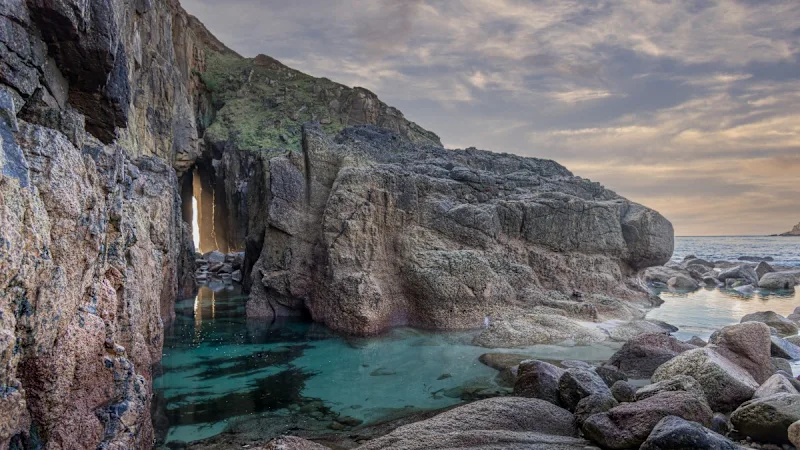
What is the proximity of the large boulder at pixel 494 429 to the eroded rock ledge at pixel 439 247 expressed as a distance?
7453 mm

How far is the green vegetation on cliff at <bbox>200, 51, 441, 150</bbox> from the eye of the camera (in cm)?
5259

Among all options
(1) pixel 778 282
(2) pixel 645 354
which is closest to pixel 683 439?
(2) pixel 645 354

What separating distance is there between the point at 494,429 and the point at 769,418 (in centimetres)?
400

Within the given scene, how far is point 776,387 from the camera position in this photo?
9164 millimetres

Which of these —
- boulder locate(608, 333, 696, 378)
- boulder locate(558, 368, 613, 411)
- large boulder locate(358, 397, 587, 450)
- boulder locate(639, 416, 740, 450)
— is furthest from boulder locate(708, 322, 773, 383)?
boulder locate(639, 416, 740, 450)

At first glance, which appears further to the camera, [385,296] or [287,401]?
[385,296]

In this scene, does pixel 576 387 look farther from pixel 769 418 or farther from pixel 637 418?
pixel 769 418

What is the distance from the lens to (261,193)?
26.6 metres

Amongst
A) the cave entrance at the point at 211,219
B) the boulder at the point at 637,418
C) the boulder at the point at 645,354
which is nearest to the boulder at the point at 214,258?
the cave entrance at the point at 211,219

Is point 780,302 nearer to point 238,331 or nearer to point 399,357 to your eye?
point 399,357

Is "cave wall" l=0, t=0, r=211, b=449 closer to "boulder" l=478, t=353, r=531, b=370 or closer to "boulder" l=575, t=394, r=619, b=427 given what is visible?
"boulder" l=575, t=394, r=619, b=427

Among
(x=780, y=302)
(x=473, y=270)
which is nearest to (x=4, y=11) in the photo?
(x=473, y=270)

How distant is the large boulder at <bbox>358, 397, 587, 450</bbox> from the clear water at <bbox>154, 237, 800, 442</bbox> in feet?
7.31

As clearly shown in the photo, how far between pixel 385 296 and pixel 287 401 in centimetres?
772
